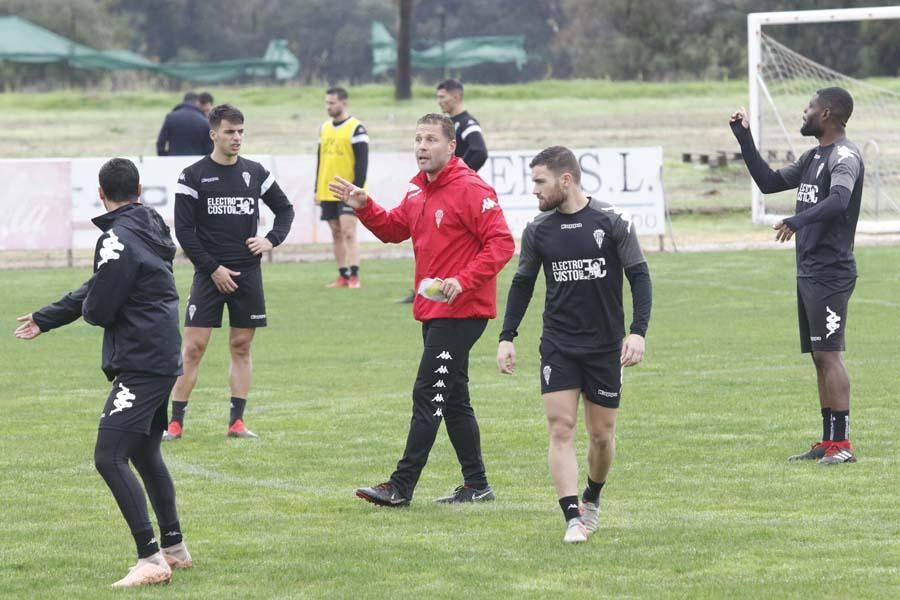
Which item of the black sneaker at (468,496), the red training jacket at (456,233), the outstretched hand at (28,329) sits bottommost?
the black sneaker at (468,496)

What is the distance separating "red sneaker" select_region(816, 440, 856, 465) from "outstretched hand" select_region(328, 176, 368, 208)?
10.4ft

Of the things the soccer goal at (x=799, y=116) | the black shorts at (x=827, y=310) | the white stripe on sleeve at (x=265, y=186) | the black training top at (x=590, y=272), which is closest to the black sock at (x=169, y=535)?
the black training top at (x=590, y=272)

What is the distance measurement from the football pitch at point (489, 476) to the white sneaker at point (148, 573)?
0.10 m

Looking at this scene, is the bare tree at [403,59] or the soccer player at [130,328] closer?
the soccer player at [130,328]

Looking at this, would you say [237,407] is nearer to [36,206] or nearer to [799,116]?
[36,206]

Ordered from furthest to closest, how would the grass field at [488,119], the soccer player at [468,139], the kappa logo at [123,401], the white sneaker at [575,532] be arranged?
the grass field at [488,119]
the soccer player at [468,139]
the white sneaker at [575,532]
the kappa logo at [123,401]

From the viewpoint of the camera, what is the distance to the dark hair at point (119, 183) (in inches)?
280

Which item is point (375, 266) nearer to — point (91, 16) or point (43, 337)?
point (43, 337)

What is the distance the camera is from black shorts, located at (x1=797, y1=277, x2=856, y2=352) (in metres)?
9.88

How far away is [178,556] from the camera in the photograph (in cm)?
731

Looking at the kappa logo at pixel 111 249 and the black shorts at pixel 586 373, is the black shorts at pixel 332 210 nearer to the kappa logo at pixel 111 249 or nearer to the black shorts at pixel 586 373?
the black shorts at pixel 586 373

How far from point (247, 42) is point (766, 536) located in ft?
229

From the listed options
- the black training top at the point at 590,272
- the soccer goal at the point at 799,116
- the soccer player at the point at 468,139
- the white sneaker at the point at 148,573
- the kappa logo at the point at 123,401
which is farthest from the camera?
the soccer goal at the point at 799,116

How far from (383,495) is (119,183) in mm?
2411
